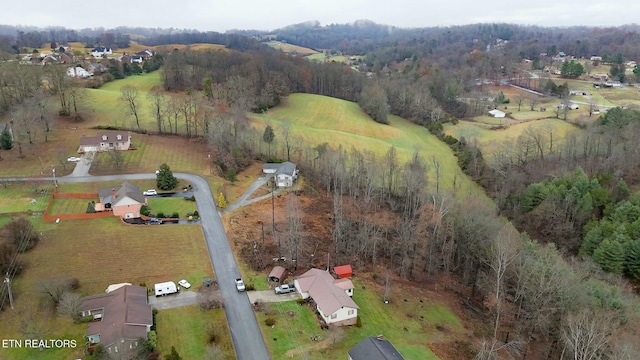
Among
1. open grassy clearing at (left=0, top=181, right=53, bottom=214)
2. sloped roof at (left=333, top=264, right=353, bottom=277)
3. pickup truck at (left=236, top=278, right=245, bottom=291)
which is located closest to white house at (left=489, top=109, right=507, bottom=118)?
sloped roof at (left=333, top=264, right=353, bottom=277)

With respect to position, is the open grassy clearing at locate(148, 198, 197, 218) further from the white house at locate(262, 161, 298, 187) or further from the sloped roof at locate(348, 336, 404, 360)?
the sloped roof at locate(348, 336, 404, 360)

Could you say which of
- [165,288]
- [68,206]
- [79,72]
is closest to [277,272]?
[165,288]

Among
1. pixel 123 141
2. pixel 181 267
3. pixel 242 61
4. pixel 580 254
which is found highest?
pixel 242 61

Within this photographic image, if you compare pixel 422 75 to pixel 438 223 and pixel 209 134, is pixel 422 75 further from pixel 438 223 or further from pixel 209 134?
pixel 438 223

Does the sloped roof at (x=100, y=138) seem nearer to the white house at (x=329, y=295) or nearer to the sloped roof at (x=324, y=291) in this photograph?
the white house at (x=329, y=295)

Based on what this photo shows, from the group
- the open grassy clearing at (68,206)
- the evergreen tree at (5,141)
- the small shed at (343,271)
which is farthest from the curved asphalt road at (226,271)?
the evergreen tree at (5,141)

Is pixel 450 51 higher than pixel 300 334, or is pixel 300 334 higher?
pixel 450 51

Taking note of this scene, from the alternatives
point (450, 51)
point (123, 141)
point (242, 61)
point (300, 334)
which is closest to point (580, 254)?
point (300, 334)
